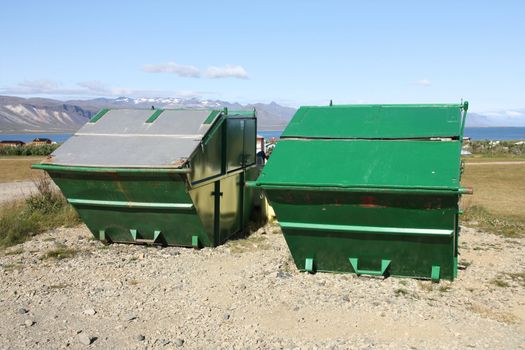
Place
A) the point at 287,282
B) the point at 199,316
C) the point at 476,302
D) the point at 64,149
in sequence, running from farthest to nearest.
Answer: the point at 64,149
the point at 287,282
the point at 476,302
the point at 199,316

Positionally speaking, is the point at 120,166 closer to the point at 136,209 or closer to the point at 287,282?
the point at 136,209

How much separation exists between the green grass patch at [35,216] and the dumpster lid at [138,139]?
5.19ft

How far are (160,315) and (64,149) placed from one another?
3.15 meters

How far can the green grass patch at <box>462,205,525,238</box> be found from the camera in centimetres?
895

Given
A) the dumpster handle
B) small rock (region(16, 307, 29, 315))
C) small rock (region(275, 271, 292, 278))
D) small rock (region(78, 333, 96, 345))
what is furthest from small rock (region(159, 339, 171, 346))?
the dumpster handle

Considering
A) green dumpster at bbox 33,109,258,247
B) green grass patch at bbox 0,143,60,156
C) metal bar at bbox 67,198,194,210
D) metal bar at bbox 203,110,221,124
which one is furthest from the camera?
green grass patch at bbox 0,143,60,156

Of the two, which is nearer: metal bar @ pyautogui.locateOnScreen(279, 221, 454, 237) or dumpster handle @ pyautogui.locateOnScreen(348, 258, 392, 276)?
metal bar @ pyautogui.locateOnScreen(279, 221, 454, 237)

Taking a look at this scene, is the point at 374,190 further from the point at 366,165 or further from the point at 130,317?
the point at 130,317

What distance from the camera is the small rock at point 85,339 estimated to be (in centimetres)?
460

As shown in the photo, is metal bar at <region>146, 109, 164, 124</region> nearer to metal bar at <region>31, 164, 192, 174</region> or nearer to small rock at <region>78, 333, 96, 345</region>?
metal bar at <region>31, 164, 192, 174</region>

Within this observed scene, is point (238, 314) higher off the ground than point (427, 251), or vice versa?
point (427, 251)

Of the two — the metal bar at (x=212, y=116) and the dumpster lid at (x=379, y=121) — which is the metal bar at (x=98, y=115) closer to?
the metal bar at (x=212, y=116)

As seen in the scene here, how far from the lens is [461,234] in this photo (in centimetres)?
866

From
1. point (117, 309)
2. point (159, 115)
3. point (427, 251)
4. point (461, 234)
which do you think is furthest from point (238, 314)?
point (461, 234)
